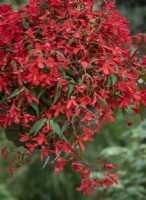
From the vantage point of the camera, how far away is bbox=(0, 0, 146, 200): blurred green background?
4359mm

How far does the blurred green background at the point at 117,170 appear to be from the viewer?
4359 millimetres

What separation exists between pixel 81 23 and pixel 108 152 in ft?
8.43

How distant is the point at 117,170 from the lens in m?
4.88

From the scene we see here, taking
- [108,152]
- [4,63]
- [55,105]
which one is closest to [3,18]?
[4,63]

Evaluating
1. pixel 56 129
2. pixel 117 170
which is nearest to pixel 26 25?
pixel 56 129

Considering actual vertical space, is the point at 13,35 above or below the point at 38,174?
above

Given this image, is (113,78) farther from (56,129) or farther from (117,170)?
(117,170)

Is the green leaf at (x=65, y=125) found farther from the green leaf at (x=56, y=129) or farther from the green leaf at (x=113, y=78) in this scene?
the green leaf at (x=113, y=78)

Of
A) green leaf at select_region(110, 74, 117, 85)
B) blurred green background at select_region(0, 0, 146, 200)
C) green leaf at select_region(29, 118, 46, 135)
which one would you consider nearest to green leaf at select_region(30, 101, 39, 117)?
green leaf at select_region(29, 118, 46, 135)

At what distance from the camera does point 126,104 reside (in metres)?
1.92

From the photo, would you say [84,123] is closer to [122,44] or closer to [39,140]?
[39,140]

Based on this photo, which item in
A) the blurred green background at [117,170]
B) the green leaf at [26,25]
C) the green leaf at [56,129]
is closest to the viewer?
the green leaf at [56,129]

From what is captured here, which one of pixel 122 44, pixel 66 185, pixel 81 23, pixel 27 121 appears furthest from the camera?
pixel 66 185

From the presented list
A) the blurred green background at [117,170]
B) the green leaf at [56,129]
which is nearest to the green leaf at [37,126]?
the green leaf at [56,129]
